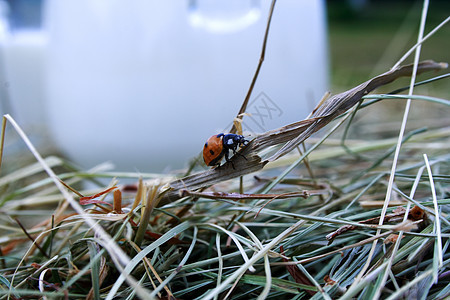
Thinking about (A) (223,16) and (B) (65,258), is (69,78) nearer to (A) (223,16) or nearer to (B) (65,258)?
(A) (223,16)

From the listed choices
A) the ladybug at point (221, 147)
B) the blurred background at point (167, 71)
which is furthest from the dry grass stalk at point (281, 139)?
the blurred background at point (167, 71)

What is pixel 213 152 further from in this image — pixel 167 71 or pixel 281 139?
pixel 167 71

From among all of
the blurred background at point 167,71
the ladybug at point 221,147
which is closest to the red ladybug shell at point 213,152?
the ladybug at point 221,147

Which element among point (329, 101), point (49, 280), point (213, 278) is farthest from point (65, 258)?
point (329, 101)

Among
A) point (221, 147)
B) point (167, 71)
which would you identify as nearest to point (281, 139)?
point (221, 147)

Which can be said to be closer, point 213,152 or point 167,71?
point 213,152

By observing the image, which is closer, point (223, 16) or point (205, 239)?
point (205, 239)

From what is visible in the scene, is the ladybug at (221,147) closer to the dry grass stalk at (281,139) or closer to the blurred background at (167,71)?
the dry grass stalk at (281,139)

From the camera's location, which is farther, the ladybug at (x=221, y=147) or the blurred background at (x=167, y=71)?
the blurred background at (x=167, y=71)
